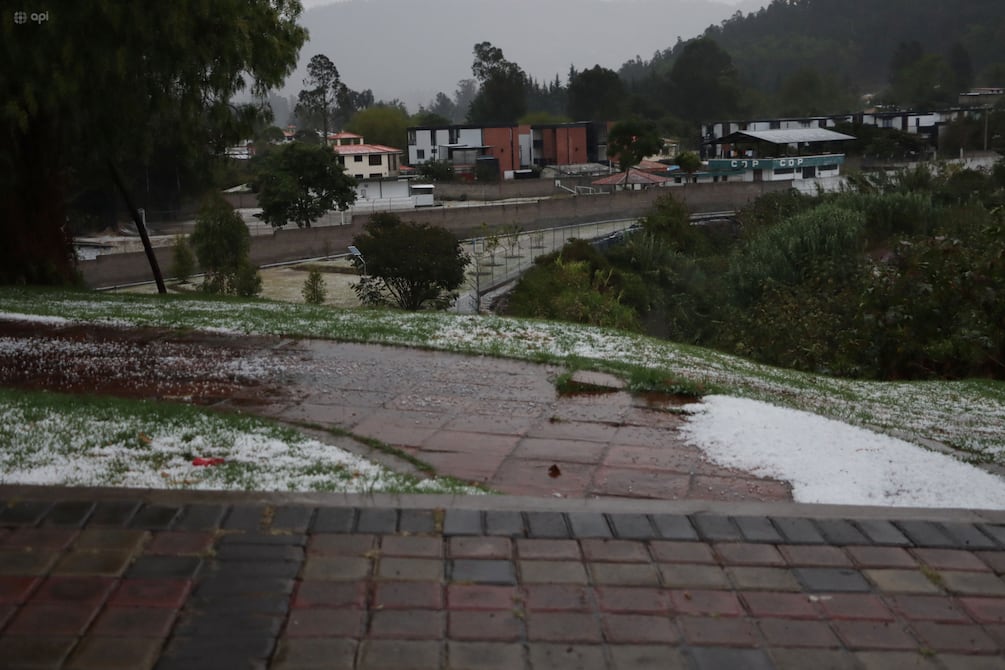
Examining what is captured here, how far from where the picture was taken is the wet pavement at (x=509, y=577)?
3100 mm

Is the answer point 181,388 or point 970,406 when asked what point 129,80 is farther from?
point 970,406

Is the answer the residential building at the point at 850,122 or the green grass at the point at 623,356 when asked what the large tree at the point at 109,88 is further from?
the residential building at the point at 850,122

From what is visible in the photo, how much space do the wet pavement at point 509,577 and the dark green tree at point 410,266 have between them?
19.8 metres

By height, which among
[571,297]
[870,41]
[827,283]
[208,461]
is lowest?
[571,297]

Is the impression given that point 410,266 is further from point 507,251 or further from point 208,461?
point 208,461

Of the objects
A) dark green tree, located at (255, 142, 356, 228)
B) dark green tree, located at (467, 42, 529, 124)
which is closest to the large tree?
dark green tree, located at (255, 142, 356, 228)

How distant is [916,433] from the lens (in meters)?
5.98

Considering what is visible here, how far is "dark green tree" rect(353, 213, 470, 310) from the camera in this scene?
80.6 feet

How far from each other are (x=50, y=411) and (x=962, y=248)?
9.18 metres

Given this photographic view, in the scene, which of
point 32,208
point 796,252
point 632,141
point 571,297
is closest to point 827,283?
point 796,252

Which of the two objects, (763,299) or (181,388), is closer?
(181,388)

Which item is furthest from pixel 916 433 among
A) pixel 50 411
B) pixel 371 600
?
pixel 50 411

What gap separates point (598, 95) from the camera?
3802 inches

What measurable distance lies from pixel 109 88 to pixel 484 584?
33.0 feet
